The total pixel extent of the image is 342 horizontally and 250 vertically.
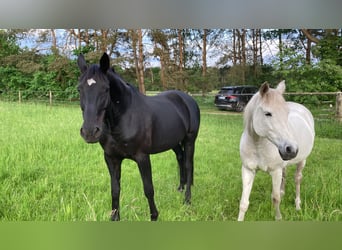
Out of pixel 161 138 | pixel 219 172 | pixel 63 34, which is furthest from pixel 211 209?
pixel 63 34

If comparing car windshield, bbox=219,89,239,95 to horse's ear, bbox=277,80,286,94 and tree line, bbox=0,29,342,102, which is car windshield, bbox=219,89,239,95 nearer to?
tree line, bbox=0,29,342,102

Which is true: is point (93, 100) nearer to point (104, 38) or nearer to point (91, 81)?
point (91, 81)

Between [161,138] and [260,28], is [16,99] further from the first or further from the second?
[260,28]

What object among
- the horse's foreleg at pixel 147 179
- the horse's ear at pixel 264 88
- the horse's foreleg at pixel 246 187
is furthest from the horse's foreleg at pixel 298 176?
the horse's foreleg at pixel 147 179

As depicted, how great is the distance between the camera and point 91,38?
175 centimetres

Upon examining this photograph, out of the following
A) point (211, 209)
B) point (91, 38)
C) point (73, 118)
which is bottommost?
point (211, 209)

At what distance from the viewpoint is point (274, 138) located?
4.66 ft

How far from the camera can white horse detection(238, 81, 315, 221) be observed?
1.41 metres

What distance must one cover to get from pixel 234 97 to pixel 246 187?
20.3 inches

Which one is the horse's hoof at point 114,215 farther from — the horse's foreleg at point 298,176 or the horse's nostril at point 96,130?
the horse's foreleg at point 298,176

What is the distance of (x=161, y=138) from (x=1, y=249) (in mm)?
1036

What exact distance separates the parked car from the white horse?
0.49 feet

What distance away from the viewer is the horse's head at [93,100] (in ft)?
4.46

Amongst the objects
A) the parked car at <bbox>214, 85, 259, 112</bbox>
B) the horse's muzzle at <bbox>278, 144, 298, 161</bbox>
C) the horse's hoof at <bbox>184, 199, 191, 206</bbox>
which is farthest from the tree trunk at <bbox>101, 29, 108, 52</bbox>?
the horse's muzzle at <bbox>278, 144, 298, 161</bbox>
